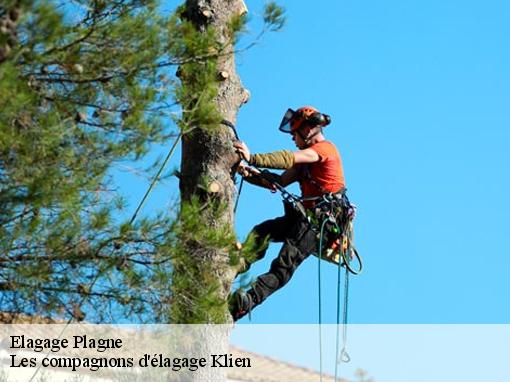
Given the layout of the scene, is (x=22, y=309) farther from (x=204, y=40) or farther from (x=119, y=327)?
(x=204, y=40)

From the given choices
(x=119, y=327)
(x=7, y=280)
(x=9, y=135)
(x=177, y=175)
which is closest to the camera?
(x=9, y=135)

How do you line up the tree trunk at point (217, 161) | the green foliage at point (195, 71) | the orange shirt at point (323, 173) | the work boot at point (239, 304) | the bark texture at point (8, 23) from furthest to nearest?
the orange shirt at point (323, 173) → the work boot at point (239, 304) → the tree trunk at point (217, 161) → the green foliage at point (195, 71) → the bark texture at point (8, 23)

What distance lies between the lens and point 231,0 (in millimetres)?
7539

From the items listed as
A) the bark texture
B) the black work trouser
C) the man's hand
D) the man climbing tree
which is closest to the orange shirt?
the man climbing tree

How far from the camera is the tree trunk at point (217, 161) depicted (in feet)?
23.0

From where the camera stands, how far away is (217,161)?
290 inches

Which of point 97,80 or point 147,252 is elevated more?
point 97,80

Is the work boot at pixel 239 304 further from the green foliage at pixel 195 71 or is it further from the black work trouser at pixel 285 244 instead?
the green foliage at pixel 195 71

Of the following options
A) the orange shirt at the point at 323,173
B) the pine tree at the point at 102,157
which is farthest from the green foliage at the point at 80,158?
the orange shirt at the point at 323,173

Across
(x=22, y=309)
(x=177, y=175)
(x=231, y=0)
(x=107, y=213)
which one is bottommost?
(x=22, y=309)

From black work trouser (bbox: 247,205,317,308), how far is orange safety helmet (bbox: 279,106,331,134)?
572 mm

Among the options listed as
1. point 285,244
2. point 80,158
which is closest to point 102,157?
point 80,158

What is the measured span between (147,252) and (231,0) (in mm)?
1734

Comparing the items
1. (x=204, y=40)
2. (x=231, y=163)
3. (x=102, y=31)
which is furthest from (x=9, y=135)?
(x=231, y=163)
